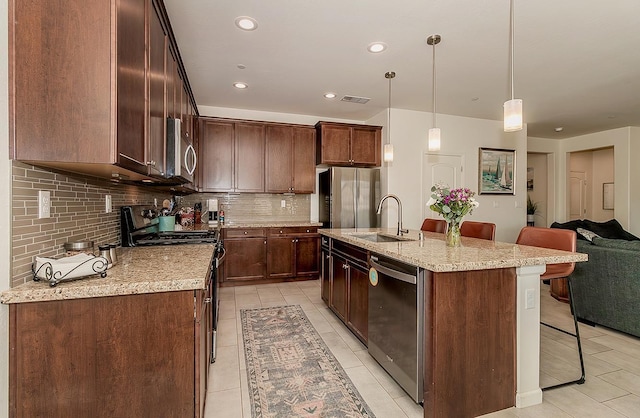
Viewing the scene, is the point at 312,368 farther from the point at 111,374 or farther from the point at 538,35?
the point at 538,35

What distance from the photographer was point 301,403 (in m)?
1.89

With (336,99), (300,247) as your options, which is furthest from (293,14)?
(300,247)

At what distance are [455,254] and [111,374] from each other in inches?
72.4

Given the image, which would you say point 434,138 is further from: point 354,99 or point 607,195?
point 607,195

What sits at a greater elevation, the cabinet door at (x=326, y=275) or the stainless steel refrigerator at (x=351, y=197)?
the stainless steel refrigerator at (x=351, y=197)

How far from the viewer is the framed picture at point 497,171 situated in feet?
17.6

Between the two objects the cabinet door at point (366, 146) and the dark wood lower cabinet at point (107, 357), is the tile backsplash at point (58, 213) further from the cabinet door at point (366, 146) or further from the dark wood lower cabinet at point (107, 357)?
the cabinet door at point (366, 146)

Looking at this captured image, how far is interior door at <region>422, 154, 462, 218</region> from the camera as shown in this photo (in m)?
5.04

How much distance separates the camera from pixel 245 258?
14.8 feet

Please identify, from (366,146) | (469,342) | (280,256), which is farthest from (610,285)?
(280,256)

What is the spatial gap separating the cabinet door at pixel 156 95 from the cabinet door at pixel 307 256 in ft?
9.77

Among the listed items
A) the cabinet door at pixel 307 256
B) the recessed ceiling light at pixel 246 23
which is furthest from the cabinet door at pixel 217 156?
the recessed ceiling light at pixel 246 23

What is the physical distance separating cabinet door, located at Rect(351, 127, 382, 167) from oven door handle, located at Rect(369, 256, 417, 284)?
2.93 metres

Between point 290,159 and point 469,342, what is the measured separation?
3761mm
